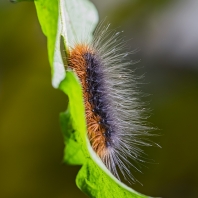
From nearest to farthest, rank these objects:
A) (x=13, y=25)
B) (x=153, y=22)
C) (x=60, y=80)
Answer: (x=60, y=80) < (x=13, y=25) < (x=153, y=22)

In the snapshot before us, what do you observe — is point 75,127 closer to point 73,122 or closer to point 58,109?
point 73,122

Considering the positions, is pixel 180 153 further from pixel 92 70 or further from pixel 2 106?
pixel 92 70

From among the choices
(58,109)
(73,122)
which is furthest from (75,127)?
(58,109)

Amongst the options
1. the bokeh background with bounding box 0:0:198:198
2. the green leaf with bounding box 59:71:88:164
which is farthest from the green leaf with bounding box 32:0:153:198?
the bokeh background with bounding box 0:0:198:198

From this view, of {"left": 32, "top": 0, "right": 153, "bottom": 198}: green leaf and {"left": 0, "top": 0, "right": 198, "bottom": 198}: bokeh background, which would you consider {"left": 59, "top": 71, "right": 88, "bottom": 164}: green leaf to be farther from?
{"left": 0, "top": 0, "right": 198, "bottom": 198}: bokeh background

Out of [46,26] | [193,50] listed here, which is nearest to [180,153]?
[193,50]

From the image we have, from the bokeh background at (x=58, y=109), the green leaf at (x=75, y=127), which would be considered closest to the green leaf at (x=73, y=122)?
the green leaf at (x=75, y=127)

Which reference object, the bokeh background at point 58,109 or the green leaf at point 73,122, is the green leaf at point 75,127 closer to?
the green leaf at point 73,122

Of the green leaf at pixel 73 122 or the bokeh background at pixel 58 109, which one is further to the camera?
the bokeh background at pixel 58 109
